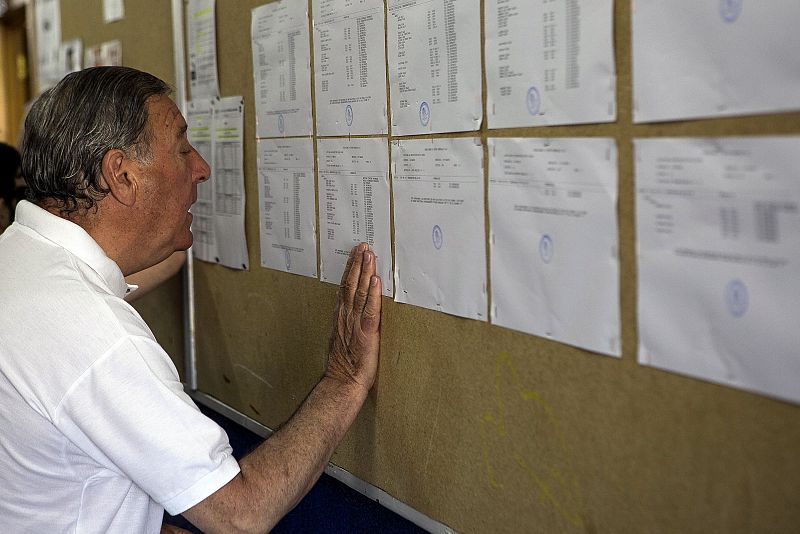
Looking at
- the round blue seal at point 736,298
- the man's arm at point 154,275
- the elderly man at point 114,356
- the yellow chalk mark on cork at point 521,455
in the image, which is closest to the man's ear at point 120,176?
the elderly man at point 114,356

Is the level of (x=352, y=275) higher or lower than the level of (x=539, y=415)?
higher

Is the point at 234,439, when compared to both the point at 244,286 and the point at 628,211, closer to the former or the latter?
the point at 244,286

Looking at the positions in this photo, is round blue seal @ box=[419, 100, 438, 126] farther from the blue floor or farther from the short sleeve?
the blue floor

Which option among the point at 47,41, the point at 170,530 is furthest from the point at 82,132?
the point at 47,41

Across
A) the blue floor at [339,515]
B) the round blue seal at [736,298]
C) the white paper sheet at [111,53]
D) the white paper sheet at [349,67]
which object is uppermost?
the white paper sheet at [111,53]

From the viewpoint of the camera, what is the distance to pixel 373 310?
4.13 ft

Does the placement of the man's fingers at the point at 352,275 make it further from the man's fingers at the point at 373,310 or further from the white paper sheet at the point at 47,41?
the white paper sheet at the point at 47,41

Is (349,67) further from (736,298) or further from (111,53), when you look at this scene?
(111,53)

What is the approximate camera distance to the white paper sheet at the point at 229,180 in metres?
1.65

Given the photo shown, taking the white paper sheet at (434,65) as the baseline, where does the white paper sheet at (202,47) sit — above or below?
above

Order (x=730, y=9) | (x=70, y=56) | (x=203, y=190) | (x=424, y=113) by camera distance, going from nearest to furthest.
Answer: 1. (x=730, y=9)
2. (x=424, y=113)
3. (x=203, y=190)
4. (x=70, y=56)

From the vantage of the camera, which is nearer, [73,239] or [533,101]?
[533,101]

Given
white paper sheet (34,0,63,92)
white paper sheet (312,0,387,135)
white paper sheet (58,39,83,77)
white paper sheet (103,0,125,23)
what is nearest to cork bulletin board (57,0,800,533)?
white paper sheet (312,0,387,135)

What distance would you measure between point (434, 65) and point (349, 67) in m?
0.23
